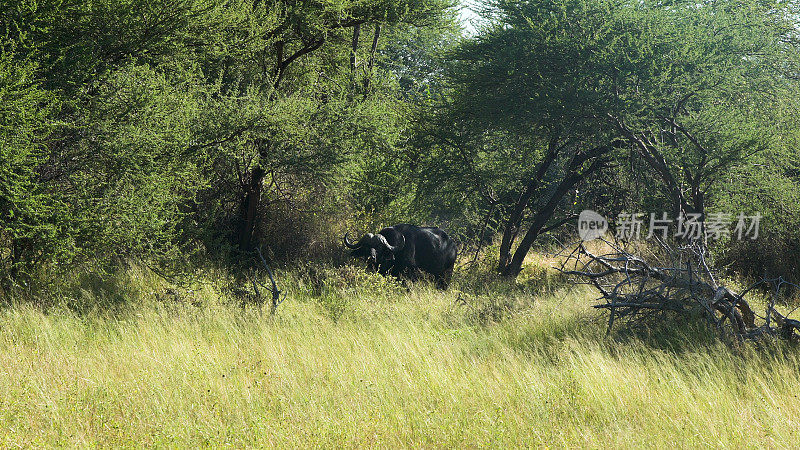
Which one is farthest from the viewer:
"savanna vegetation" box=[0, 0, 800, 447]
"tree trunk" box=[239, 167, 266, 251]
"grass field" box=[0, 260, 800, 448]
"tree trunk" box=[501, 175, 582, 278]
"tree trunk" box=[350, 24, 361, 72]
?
"tree trunk" box=[350, 24, 361, 72]

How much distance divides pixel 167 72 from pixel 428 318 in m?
6.40

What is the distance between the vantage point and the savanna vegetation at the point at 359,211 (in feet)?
19.5

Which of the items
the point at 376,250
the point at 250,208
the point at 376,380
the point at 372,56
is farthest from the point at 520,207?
the point at 376,380

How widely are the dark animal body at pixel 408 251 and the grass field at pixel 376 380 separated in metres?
2.73

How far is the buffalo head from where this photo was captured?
41.7 feet

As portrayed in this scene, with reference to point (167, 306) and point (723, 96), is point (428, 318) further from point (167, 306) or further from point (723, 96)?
point (723, 96)

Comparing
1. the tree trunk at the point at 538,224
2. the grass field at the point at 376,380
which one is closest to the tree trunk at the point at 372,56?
the tree trunk at the point at 538,224

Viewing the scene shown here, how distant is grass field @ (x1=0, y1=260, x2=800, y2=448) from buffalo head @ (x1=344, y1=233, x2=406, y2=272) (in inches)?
103

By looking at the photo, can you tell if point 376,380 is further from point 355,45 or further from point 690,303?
point 355,45

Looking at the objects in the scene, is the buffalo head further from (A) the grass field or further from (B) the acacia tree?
(B) the acacia tree

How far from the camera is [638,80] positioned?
39.2 ft

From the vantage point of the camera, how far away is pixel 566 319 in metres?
8.98

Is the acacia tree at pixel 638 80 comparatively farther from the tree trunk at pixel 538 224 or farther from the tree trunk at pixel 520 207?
the tree trunk at pixel 520 207

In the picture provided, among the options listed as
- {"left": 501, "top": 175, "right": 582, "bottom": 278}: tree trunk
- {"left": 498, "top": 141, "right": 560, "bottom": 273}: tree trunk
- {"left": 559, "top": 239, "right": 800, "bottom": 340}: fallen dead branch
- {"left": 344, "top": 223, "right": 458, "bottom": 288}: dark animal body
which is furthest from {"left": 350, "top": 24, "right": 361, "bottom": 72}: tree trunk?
{"left": 559, "top": 239, "right": 800, "bottom": 340}: fallen dead branch
